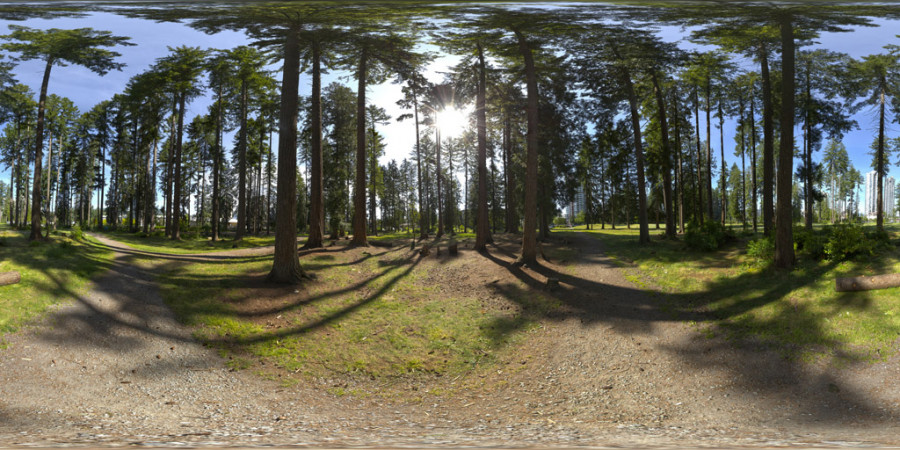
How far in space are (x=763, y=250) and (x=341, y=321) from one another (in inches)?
413

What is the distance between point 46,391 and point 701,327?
9.60 meters

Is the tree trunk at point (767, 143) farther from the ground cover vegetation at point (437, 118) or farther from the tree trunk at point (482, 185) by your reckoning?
the tree trunk at point (482, 185)

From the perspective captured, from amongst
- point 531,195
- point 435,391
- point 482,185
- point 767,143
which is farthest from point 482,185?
point 435,391

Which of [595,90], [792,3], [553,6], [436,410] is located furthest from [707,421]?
[595,90]

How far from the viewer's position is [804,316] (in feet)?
19.0

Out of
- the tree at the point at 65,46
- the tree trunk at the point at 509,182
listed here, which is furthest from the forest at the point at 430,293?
the tree trunk at the point at 509,182

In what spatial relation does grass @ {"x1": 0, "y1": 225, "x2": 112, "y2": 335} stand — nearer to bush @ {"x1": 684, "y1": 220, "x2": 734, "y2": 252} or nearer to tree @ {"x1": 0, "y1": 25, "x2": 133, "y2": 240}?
tree @ {"x1": 0, "y1": 25, "x2": 133, "y2": 240}

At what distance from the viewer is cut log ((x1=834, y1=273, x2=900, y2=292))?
5367 millimetres

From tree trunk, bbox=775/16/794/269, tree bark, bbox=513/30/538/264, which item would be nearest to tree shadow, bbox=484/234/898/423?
tree trunk, bbox=775/16/794/269

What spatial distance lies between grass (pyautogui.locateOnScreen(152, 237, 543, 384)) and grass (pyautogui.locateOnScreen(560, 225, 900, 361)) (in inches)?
147

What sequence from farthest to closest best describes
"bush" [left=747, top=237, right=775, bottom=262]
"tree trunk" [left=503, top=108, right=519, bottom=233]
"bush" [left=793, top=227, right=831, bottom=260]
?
"tree trunk" [left=503, top=108, right=519, bottom=233], "bush" [left=747, top=237, right=775, bottom=262], "bush" [left=793, top=227, right=831, bottom=260]

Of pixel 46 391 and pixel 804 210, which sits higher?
pixel 804 210

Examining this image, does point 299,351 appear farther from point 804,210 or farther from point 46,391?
point 804,210

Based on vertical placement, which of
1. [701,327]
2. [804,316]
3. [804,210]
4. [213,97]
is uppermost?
[213,97]
